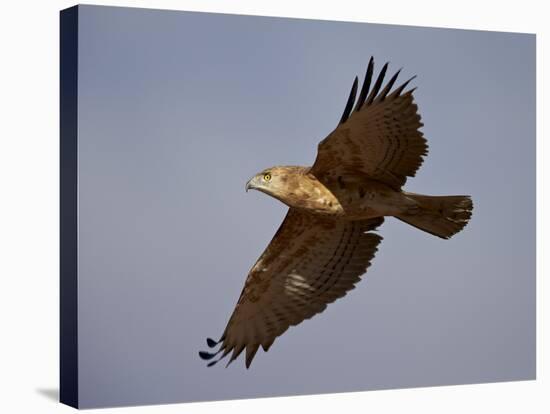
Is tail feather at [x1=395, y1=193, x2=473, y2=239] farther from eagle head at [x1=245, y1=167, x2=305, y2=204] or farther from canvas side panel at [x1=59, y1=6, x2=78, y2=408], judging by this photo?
canvas side panel at [x1=59, y1=6, x2=78, y2=408]

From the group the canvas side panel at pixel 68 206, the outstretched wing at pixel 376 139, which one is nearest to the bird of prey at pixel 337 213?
the outstretched wing at pixel 376 139

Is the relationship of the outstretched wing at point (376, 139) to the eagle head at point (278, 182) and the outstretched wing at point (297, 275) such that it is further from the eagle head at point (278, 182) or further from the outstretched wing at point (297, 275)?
the outstretched wing at point (297, 275)

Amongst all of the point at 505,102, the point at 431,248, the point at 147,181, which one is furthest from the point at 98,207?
the point at 505,102

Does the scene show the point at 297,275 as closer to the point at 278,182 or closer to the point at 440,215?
the point at 278,182

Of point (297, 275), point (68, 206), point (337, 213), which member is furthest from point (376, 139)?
point (68, 206)

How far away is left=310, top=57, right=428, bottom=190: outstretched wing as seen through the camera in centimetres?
836

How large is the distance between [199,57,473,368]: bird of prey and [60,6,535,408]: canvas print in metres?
0.02

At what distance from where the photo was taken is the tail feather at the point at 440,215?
9180 millimetres

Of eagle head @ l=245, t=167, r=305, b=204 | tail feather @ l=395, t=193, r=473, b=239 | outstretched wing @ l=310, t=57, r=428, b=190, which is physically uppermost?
outstretched wing @ l=310, t=57, r=428, b=190

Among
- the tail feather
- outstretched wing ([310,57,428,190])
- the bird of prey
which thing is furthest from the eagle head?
the tail feather

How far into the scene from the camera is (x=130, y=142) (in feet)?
28.4

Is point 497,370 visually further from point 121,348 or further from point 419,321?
point 121,348

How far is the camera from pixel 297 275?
31.1 feet

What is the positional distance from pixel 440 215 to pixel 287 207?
1146mm
